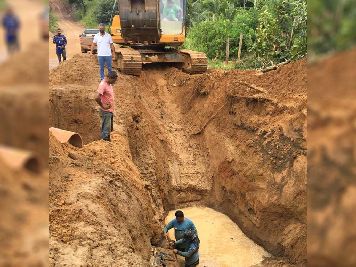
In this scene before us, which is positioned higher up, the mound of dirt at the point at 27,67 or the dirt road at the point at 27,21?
the dirt road at the point at 27,21

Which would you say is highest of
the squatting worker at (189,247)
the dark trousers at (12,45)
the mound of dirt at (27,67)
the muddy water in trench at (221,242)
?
the dark trousers at (12,45)

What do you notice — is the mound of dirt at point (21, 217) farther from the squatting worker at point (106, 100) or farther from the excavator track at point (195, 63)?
the excavator track at point (195, 63)

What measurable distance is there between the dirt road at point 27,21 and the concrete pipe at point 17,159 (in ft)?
0.60

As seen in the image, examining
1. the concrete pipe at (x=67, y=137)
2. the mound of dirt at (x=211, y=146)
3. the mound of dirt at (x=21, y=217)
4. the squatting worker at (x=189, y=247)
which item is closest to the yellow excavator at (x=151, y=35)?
the mound of dirt at (x=211, y=146)

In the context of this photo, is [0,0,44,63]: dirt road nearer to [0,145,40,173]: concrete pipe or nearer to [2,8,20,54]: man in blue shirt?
[2,8,20,54]: man in blue shirt

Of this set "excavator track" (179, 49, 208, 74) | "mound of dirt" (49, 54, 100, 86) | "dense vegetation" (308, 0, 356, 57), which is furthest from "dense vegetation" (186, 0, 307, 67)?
"dense vegetation" (308, 0, 356, 57)

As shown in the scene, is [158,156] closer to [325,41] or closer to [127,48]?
[127,48]

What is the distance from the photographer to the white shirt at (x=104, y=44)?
10156 mm

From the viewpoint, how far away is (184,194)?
10.0 m

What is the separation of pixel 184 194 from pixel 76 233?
5756mm

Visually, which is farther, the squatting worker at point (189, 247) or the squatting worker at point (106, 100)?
the squatting worker at point (106, 100)

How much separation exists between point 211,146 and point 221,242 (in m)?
2.54

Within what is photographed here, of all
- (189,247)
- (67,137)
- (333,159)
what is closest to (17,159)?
(333,159)

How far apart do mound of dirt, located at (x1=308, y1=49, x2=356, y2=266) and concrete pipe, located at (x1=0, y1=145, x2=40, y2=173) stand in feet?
2.12
